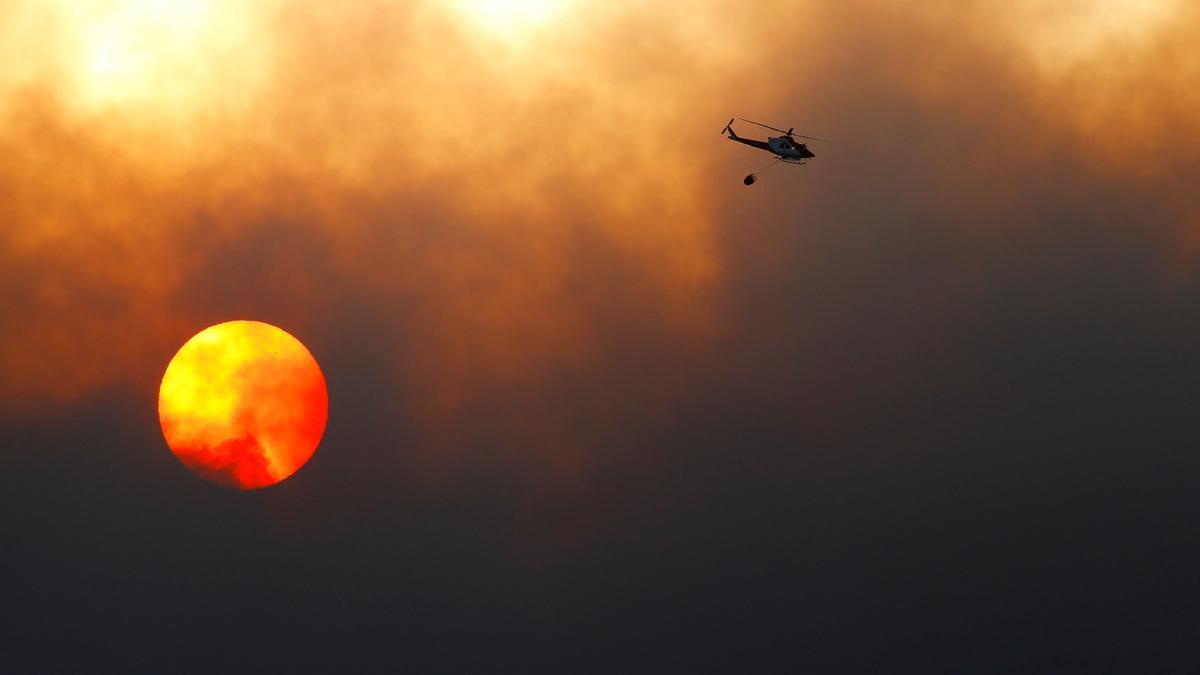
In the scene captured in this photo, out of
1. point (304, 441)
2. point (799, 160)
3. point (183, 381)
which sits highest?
point (183, 381)

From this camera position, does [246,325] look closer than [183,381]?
No

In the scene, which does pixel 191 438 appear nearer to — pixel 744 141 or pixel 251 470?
pixel 251 470

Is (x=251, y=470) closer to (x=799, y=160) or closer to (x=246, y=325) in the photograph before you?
(x=246, y=325)

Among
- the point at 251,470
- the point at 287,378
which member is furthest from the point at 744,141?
the point at 251,470

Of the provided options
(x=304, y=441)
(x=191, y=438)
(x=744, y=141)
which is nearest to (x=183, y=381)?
(x=191, y=438)

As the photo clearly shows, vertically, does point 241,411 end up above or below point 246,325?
below

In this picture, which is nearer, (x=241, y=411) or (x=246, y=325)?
(x=241, y=411)

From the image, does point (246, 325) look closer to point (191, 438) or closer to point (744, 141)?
point (191, 438)

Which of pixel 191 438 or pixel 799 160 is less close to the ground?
pixel 191 438
